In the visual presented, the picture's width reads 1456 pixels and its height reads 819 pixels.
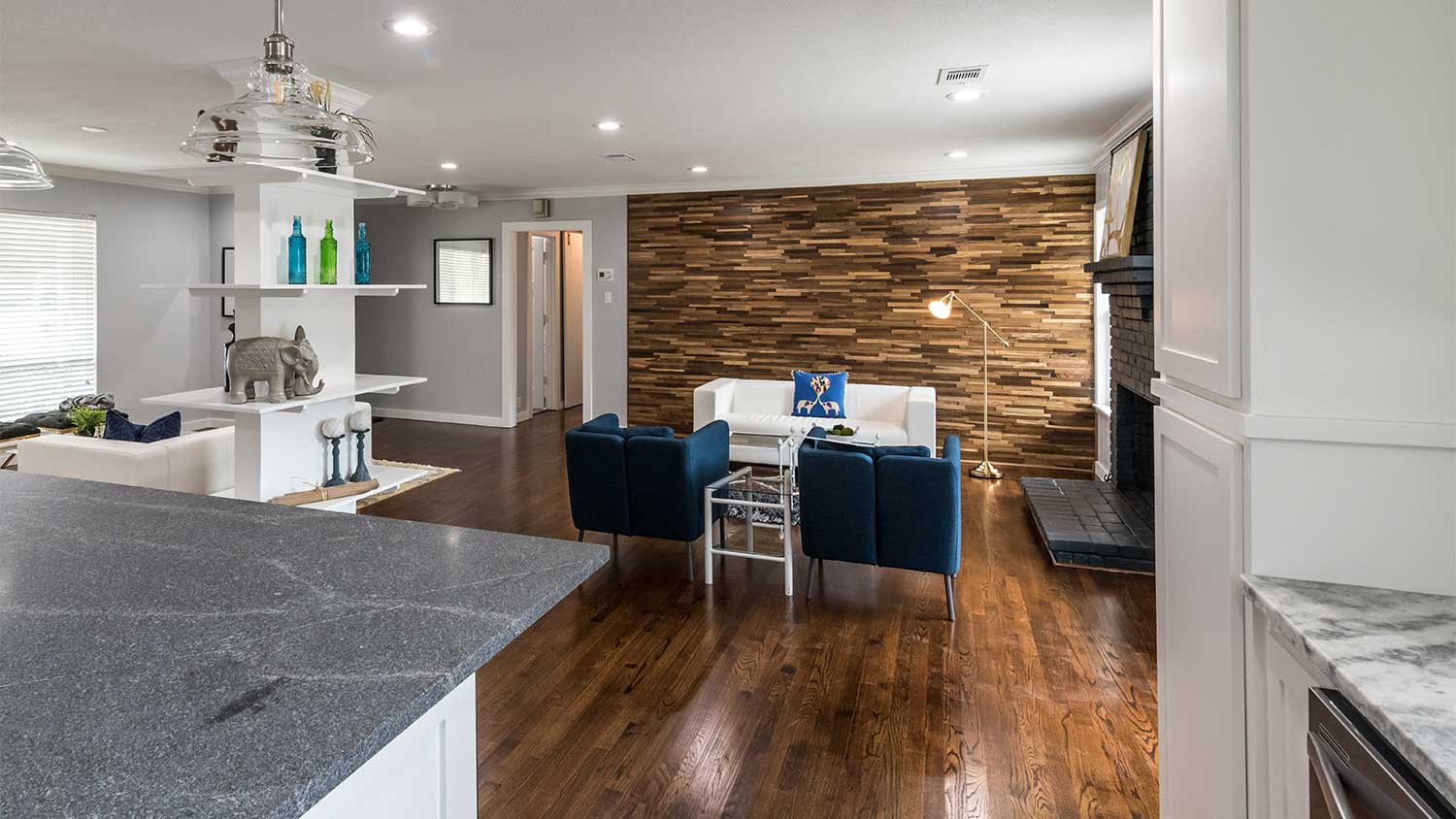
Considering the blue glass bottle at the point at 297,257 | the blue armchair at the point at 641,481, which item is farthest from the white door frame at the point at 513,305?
the blue glass bottle at the point at 297,257

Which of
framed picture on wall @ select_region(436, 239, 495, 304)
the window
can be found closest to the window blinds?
framed picture on wall @ select_region(436, 239, 495, 304)

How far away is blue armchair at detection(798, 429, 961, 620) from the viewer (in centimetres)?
322

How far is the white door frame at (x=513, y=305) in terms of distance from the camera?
7.55 metres

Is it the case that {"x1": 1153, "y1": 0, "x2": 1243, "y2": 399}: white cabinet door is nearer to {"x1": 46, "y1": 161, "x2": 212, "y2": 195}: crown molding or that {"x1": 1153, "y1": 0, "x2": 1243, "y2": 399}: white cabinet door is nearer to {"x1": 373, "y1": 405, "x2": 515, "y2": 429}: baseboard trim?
{"x1": 373, "y1": 405, "x2": 515, "y2": 429}: baseboard trim

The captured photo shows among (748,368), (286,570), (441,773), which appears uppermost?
(748,368)

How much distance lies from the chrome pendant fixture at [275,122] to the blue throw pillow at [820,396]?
4559mm

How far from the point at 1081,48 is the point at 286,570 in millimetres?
3479

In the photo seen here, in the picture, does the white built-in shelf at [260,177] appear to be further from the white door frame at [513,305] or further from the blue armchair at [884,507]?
the white door frame at [513,305]

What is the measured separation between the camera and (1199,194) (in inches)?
54.6

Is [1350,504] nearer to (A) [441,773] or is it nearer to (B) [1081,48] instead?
(A) [441,773]

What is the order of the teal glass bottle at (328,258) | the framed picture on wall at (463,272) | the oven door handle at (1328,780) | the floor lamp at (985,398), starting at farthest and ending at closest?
1. the framed picture on wall at (463,272)
2. the floor lamp at (985,398)
3. the teal glass bottle at (328,258)
4. the oven door handle at (1328,780)

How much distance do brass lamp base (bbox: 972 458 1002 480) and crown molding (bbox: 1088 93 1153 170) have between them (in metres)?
2.37

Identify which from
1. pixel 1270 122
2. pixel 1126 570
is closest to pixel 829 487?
pixel 1126 570

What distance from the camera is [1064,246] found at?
6.09 meters
